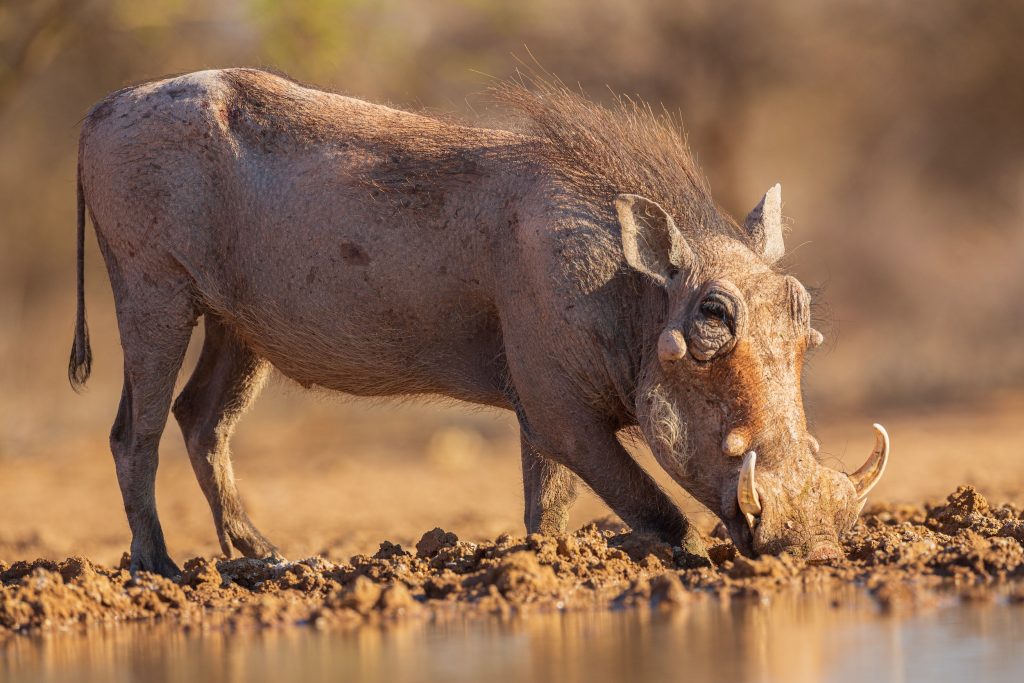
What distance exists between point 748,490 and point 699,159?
1120 cm

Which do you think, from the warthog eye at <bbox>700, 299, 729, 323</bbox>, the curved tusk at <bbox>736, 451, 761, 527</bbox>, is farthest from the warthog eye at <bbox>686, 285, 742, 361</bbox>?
the curved tusk at <bbox>736, 451, 761, 527</bbox>

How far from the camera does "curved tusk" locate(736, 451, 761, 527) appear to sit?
5.61m

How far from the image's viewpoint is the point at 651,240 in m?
6.25

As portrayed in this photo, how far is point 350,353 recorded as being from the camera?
22.6 feet

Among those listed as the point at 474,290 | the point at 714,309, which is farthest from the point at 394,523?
the point at 714,309

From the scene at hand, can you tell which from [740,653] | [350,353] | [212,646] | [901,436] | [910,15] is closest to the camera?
[740,653]

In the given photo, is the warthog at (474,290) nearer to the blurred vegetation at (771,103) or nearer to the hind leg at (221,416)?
the hind leg at (221,416)

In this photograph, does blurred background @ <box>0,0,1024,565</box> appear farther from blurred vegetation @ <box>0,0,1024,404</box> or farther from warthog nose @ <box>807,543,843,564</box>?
warthog nose @ <box>807,543,843,564</box>

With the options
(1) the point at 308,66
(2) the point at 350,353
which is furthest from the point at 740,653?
(1) the point at 308,66

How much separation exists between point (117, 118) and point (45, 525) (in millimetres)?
4281

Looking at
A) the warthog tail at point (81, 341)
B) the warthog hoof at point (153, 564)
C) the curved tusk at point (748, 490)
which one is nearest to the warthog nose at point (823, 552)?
the curved tusk at point (748, 490)

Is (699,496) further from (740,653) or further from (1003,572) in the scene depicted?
(740,653)

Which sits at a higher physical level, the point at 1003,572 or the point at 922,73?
the point at 922,73

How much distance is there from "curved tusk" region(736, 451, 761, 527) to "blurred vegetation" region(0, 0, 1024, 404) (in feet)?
29.8
